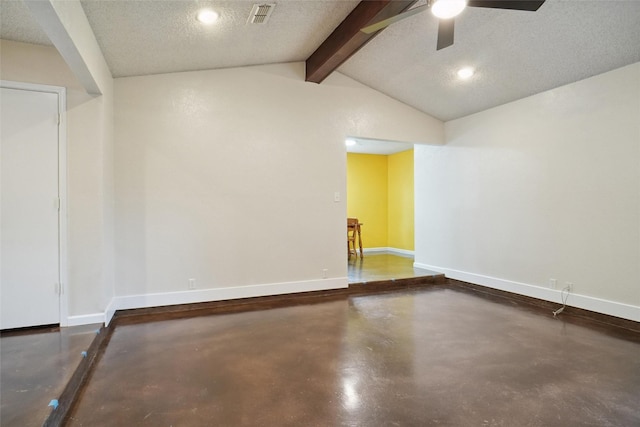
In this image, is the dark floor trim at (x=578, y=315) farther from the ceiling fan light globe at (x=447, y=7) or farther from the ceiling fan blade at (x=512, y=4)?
the ceiling fan light globe at (x=447, y=7)

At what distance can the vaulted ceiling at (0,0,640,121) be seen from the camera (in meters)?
2.64

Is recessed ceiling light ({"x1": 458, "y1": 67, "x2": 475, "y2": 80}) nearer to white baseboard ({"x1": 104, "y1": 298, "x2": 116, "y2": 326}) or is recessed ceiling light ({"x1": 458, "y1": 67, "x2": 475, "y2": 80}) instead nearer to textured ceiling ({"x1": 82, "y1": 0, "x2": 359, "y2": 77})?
textured ceiling ({"x1": 82, "y1": 0, "x2": 359, "y2": 77})

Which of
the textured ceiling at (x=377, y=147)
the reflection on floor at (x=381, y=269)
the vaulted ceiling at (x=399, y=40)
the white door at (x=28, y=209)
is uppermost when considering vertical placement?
the vaulted ceiling at (x=399, y=40)

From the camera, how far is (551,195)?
386 cm

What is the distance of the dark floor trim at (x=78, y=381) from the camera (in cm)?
177

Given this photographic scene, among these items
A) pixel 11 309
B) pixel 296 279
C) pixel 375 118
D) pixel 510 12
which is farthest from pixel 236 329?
pixel 510 12

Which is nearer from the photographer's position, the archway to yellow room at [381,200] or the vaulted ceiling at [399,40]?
the vaulted ceiling at [399,40]

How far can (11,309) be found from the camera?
281cm

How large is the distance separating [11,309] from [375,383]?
3069mm

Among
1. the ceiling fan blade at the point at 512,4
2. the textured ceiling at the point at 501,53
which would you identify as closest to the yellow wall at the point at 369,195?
the textured ceiling at the point at 501,53

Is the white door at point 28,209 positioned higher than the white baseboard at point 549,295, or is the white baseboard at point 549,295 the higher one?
the white door at point 28,209

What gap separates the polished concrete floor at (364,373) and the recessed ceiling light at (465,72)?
2792mm

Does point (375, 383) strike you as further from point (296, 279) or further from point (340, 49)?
point (340, 49)

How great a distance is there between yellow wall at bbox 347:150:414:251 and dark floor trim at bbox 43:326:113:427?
575cm
